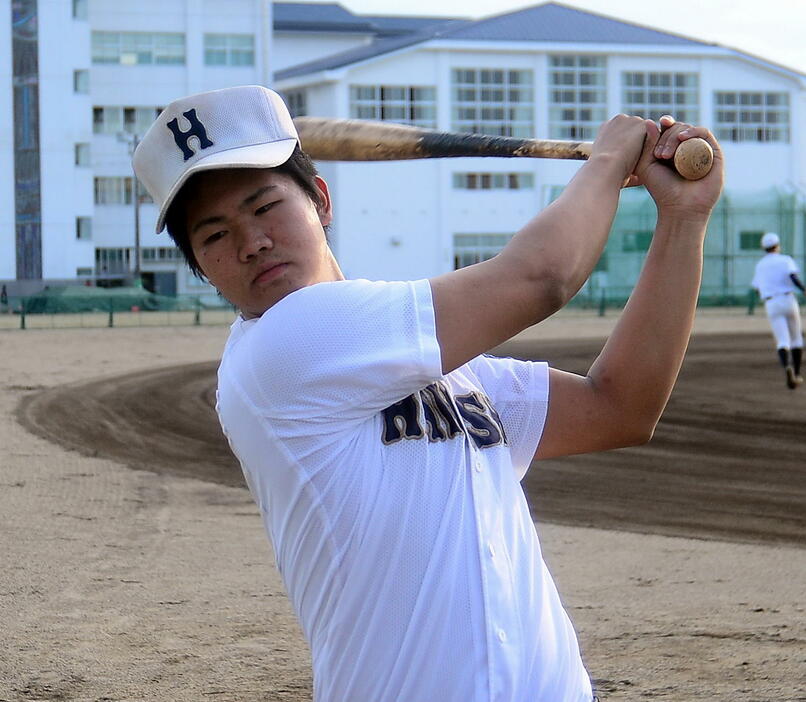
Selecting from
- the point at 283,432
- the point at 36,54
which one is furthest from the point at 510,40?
the point at 283,432

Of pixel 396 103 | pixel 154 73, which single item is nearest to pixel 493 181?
pixel 396 103

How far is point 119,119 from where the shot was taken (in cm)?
6050

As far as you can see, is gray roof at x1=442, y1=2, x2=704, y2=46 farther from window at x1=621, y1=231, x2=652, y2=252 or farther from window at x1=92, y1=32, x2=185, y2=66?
window at x1=621, y1=231, x2=652, y2=252

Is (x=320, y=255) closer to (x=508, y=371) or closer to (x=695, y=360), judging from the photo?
(x=508, y=371)

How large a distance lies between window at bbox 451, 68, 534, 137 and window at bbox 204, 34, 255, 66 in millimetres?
9813

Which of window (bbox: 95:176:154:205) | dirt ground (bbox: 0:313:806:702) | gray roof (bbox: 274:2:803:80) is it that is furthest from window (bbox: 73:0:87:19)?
dirt ground (bbox: 0:313:806:702)

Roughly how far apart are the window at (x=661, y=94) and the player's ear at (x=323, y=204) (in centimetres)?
6021

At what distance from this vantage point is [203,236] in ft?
6.94

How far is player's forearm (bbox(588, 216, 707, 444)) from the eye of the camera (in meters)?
2.11

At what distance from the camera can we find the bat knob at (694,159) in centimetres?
210

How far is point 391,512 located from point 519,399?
18.8 inches

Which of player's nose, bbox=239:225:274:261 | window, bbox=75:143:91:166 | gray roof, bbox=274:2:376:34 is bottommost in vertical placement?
player's nose, bbox=239:225:274:261

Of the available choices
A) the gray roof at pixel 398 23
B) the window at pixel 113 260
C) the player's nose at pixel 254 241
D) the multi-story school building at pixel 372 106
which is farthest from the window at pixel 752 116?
the player's nose at pixel 254 241

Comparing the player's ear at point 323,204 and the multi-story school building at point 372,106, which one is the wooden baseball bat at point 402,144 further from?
the multi-story school building at point 372,106
